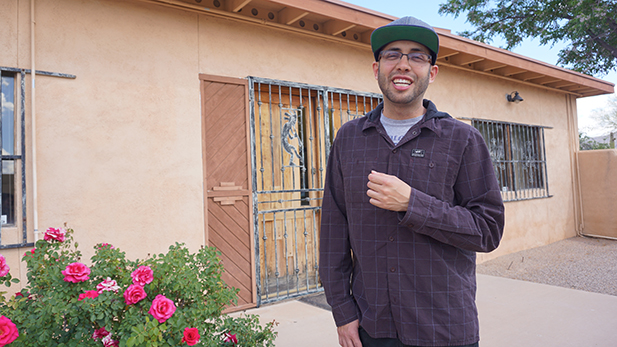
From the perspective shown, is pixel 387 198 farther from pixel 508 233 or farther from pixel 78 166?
pixel 508 233

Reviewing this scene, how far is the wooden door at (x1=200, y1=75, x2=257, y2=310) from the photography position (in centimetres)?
416

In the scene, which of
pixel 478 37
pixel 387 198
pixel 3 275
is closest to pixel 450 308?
pixel 387 198

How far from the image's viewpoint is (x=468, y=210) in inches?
53.4

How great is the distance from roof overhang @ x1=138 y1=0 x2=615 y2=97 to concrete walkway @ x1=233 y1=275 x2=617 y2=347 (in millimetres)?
3159

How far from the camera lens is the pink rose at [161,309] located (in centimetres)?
181

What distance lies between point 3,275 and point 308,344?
7.17ft

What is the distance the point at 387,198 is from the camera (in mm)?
1277

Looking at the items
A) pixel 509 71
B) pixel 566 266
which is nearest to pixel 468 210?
pixel 566 266

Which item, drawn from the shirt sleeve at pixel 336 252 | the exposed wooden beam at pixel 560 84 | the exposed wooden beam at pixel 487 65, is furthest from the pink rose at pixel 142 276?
the exposed wooden beam at pixel 560 84

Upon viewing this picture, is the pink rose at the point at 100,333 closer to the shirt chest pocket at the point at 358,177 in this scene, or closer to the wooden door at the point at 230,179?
the shirt chest pocket at the point at 358,177

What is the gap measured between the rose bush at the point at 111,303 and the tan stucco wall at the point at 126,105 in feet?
4.50

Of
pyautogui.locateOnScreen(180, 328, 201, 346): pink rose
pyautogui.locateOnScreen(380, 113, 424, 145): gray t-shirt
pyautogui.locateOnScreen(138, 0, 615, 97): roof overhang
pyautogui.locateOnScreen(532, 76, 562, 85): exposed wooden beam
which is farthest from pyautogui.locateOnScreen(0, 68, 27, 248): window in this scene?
pyautogui.locateOnScreen(532, 76, 562, 85): exposed wooden beam

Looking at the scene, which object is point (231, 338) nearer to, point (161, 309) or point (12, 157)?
point (161, 309)

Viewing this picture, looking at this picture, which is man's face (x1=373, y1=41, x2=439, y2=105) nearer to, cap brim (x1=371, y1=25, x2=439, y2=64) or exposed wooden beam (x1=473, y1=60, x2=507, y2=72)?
cap brim (x1=371, y1=25, x2=439, y2=64)
